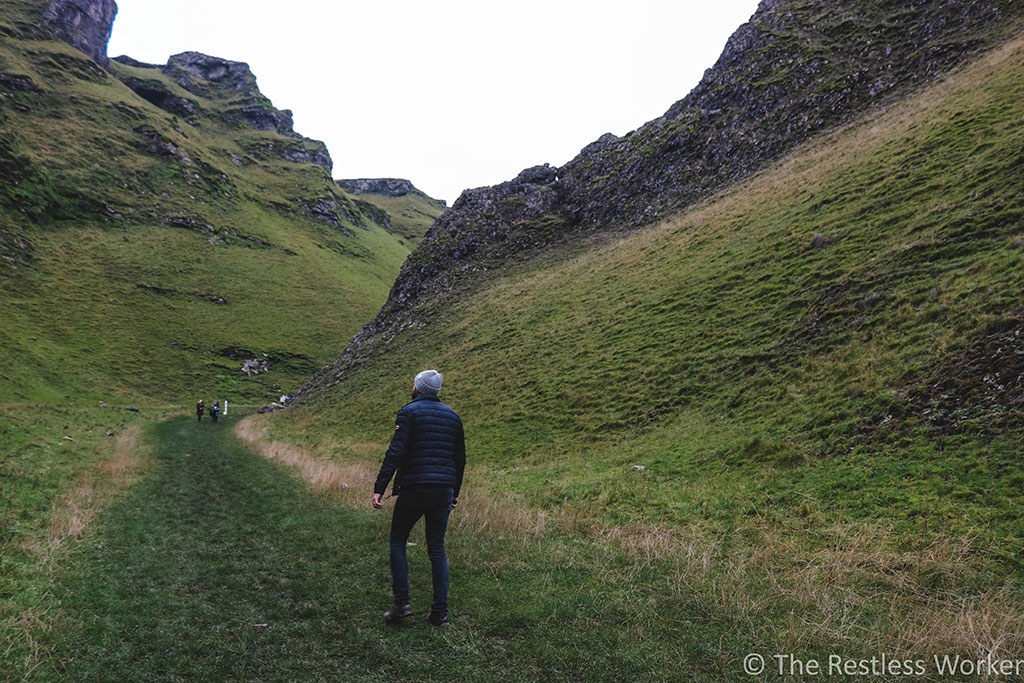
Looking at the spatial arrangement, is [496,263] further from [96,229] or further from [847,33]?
[96,229]

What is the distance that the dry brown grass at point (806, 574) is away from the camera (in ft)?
17.4

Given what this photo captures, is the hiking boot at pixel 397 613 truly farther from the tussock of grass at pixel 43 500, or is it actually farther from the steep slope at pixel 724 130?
the steep slope at pixel 724 130

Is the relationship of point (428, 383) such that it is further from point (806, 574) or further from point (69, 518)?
point (69, 518)

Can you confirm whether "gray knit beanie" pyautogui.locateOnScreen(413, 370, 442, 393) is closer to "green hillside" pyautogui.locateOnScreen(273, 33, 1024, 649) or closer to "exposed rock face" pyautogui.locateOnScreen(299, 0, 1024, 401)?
"green hillside" pyautogui.locateOnScreen(273, 33, 1024, 649)

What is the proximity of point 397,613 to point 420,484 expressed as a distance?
1741 mm

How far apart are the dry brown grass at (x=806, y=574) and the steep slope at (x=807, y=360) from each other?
2.11 ft

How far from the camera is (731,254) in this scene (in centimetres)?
3119

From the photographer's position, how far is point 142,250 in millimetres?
93875

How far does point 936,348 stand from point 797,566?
9.28m

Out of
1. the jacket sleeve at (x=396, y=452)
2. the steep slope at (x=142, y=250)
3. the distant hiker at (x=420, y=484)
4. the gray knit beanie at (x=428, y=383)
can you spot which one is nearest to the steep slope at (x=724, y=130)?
the steep slope at (x=142, y=250)

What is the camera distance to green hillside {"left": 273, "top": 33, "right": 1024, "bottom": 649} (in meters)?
8.79

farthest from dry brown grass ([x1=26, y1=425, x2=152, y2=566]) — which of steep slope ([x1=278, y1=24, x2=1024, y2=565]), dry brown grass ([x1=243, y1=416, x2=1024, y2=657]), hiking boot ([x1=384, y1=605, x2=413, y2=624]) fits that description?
steep slope ([x1=278, y1=24, x2=1024, y2=565])

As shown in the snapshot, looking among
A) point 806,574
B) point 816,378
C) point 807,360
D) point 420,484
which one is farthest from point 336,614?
point 807,360

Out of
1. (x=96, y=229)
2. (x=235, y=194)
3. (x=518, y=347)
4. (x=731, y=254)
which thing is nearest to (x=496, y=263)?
(x=518, y=347)
